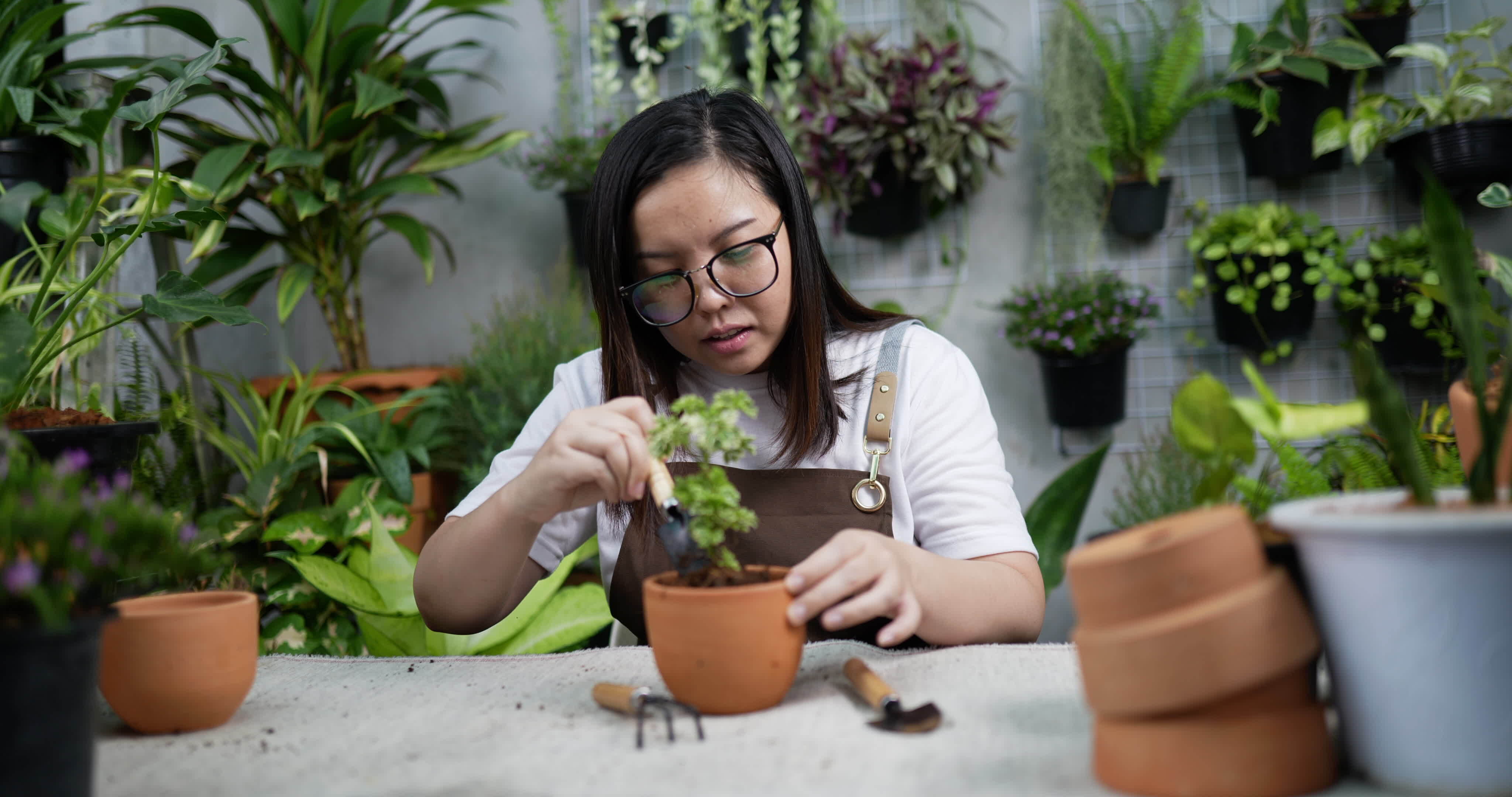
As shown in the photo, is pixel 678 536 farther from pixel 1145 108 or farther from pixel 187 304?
pixel 1145 108

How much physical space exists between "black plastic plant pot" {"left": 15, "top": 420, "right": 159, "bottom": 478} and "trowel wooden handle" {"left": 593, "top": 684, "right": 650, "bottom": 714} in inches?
23.9

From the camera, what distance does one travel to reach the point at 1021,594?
1052 millimetres

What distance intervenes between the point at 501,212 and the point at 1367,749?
2631mm

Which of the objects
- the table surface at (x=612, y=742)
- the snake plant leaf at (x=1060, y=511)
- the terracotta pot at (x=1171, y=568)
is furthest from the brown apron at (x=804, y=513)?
the snake plant leaf at (x=1060, y=511)

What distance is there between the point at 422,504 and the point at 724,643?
1731 mm

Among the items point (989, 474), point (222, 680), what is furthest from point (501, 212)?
point (222, 680)

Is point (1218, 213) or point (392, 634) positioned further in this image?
point (1218, 213)

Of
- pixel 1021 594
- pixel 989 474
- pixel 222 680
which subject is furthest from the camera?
pixel 989 474

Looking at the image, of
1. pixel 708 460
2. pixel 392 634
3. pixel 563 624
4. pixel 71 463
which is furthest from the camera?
pixel 563 624

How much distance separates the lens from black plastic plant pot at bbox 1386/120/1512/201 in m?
2.04

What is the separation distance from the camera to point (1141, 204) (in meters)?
2.41

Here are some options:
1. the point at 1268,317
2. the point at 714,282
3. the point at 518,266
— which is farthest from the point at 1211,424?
the point at 518,266

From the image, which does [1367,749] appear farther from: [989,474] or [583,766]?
[989,474]

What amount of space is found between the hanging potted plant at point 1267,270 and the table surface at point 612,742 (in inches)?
70.0
